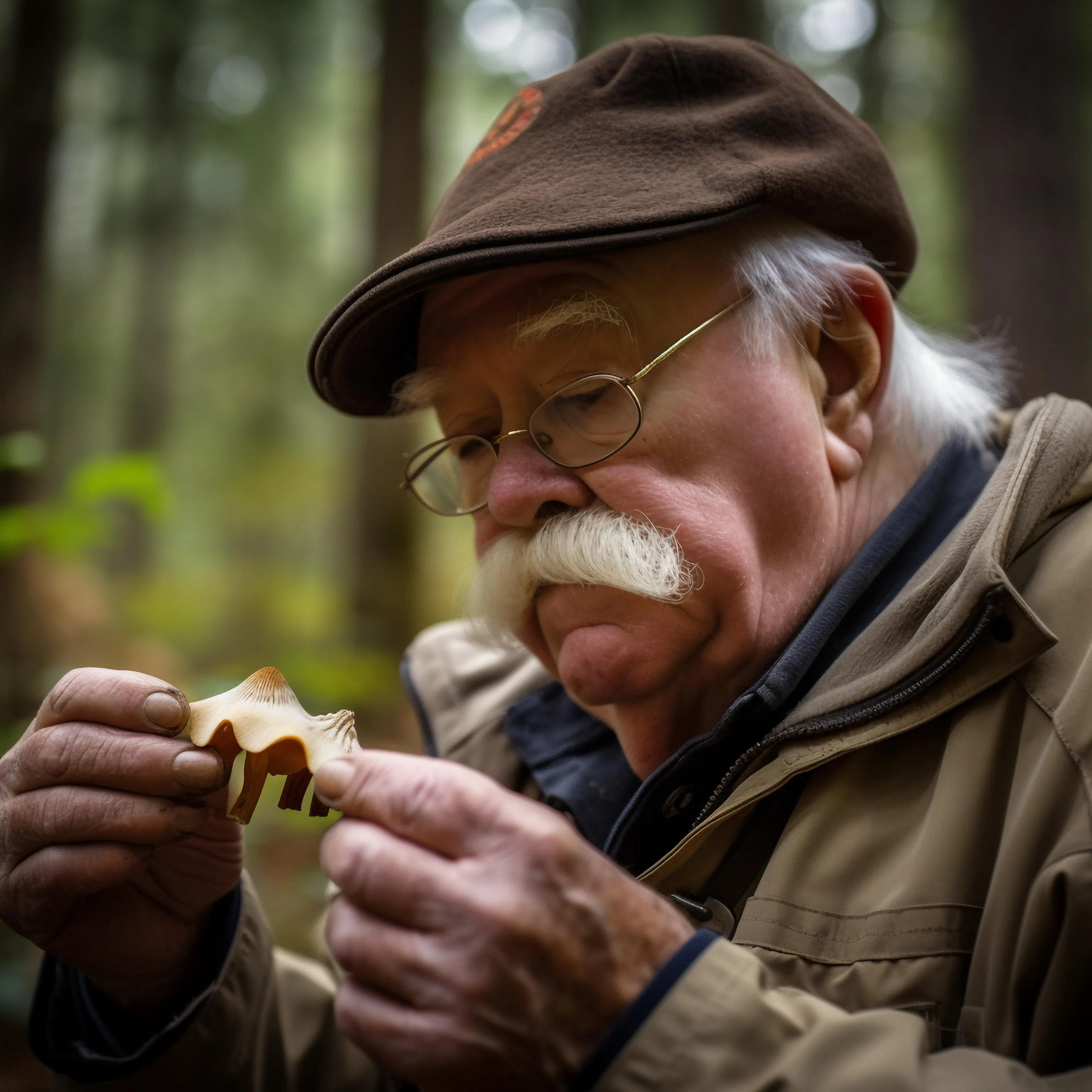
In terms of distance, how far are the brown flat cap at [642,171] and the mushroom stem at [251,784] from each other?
89 centimetres

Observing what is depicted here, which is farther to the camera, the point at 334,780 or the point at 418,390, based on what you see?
the point at 418,390

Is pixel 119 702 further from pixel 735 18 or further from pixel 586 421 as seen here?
pixel 735 18

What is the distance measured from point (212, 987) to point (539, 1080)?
3.17 ft

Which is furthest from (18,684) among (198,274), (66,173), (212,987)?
(66,173)

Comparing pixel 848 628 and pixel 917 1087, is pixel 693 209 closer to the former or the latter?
pixel 848 628

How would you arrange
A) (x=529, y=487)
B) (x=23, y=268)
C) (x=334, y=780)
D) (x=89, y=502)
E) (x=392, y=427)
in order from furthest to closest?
(x=392, y=427), (x=23, y=268), (x=89, y=502), (x=529, y=487), (x=334, y=780)

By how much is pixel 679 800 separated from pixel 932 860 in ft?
1.56

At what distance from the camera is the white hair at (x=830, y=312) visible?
5.40 feet

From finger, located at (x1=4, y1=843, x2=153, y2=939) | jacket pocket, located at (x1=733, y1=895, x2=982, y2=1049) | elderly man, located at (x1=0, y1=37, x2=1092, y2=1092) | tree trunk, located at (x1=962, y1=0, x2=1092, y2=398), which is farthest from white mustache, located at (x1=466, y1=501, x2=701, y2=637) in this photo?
tree trunk, located at (x1=962, y1=0, x2=1092, y2=398)

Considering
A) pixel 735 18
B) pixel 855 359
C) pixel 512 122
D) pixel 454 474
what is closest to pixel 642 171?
pixel 512 122

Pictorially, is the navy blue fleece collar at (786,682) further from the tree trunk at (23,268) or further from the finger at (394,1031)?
the tree trunk at (23,268)

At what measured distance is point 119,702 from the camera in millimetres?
1387

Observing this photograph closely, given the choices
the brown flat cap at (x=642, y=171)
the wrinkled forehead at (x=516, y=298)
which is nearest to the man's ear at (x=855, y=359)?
the brown flat cap at (x=642, y=171)

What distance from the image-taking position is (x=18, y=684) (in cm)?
444
